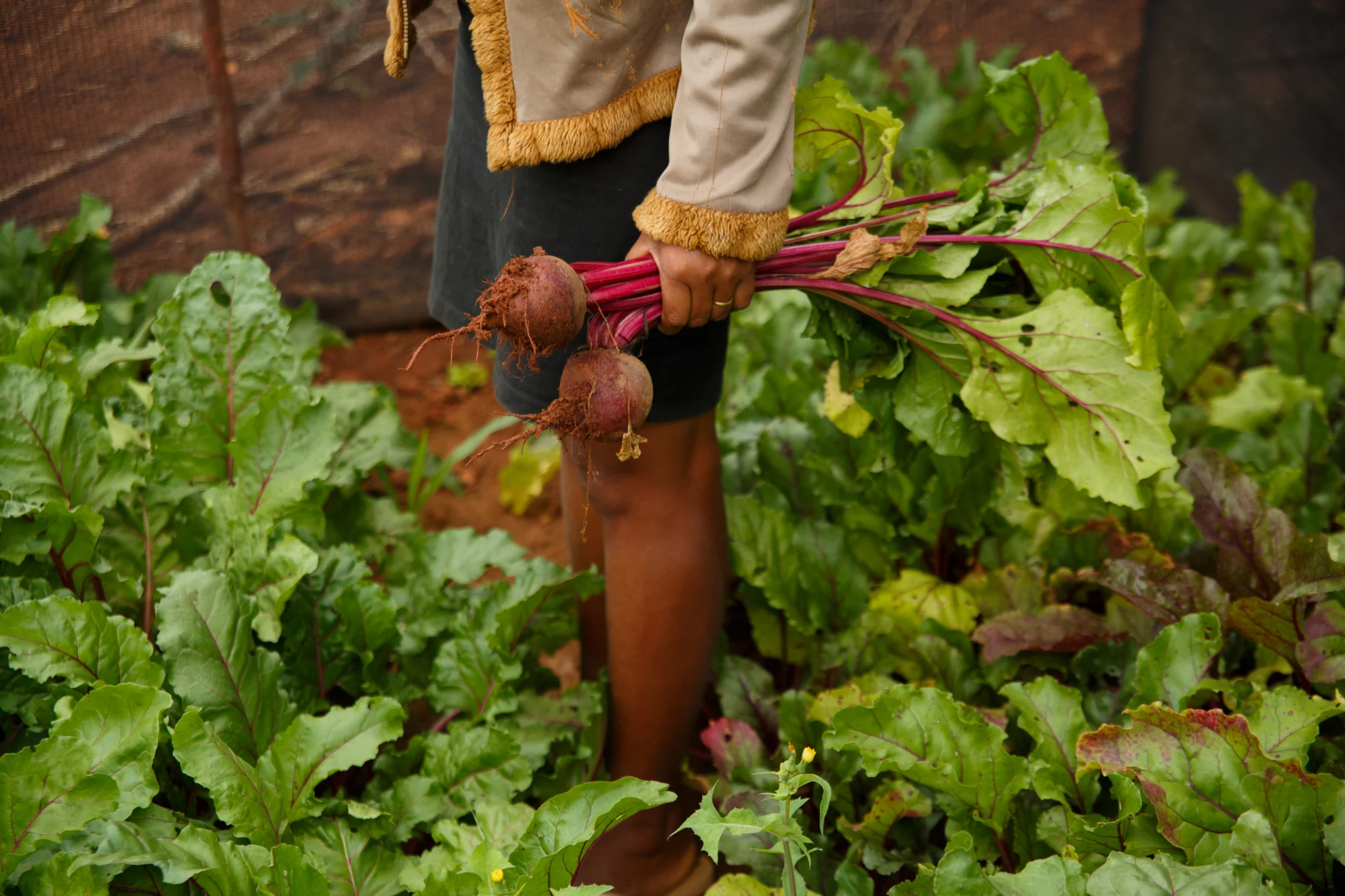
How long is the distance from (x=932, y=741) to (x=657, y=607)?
0.43m

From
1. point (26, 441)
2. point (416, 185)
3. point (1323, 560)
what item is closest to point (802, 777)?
point (1323, 560)

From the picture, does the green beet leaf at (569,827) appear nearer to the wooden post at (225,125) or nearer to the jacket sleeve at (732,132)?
the jacket sleeve at (732,132)

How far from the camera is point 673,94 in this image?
1.47m

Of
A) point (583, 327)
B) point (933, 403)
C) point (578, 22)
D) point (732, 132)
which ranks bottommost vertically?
point (933, 403)

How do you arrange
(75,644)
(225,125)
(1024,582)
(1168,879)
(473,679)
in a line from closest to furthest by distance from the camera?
(1168,879), (75,644), (473,679), (1024,582), (225,125)

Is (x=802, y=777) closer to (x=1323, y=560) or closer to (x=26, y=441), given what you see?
(x=1323, y=560)

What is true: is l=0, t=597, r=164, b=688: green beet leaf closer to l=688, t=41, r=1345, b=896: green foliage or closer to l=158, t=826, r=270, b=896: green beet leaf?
l=158, t=826, r=270, b=896: green beet leaf

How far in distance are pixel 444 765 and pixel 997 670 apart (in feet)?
3.04

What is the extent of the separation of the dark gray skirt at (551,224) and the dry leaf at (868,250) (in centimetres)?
18

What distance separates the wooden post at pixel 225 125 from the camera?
299cm

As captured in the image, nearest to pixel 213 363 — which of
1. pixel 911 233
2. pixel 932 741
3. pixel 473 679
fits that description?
pixel 473 679

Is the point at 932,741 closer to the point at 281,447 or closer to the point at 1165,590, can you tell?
the point at 1165,590

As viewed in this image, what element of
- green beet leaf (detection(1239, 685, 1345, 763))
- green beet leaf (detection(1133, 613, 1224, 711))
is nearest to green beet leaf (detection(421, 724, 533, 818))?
green beet leaf (detection(1133, 613, 1224, 711))

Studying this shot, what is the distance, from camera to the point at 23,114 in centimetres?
300
